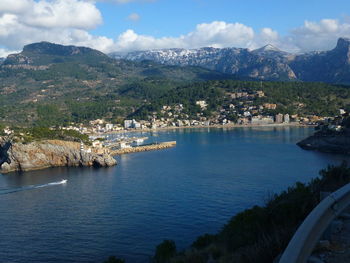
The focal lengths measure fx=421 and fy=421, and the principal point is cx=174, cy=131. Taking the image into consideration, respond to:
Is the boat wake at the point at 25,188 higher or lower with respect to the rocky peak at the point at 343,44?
lower

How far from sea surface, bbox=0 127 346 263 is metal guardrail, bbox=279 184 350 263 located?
8.39m

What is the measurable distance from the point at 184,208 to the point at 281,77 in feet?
490

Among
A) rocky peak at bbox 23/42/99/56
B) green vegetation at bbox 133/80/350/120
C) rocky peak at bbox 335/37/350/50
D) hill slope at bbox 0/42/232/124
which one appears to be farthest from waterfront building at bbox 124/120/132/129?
rocky peak at bbox 335/37/350/50

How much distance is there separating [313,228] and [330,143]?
1276 inches

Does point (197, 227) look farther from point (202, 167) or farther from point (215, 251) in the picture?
point (202, 167)

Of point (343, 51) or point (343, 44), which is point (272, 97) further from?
point (343, 44)

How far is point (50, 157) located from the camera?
31984mm

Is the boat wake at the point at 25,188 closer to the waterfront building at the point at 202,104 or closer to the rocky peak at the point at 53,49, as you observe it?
the waterfront building at the point at 202,104

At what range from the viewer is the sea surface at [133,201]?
41.6 feet

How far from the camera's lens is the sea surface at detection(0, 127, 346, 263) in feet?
41.6

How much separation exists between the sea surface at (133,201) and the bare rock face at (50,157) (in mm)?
1937

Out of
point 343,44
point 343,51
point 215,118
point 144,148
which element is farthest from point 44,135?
point 343,44

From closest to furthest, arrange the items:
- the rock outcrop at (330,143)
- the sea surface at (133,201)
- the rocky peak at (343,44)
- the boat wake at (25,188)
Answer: the sea surface at (133,201) → the boat wake at (25,188) → the rock outcrop at (330,143) → the rocky peak at (343,44)

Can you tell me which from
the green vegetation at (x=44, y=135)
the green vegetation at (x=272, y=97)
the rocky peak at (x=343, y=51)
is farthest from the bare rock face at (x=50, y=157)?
the rocky peak at (x=343, y=51)
